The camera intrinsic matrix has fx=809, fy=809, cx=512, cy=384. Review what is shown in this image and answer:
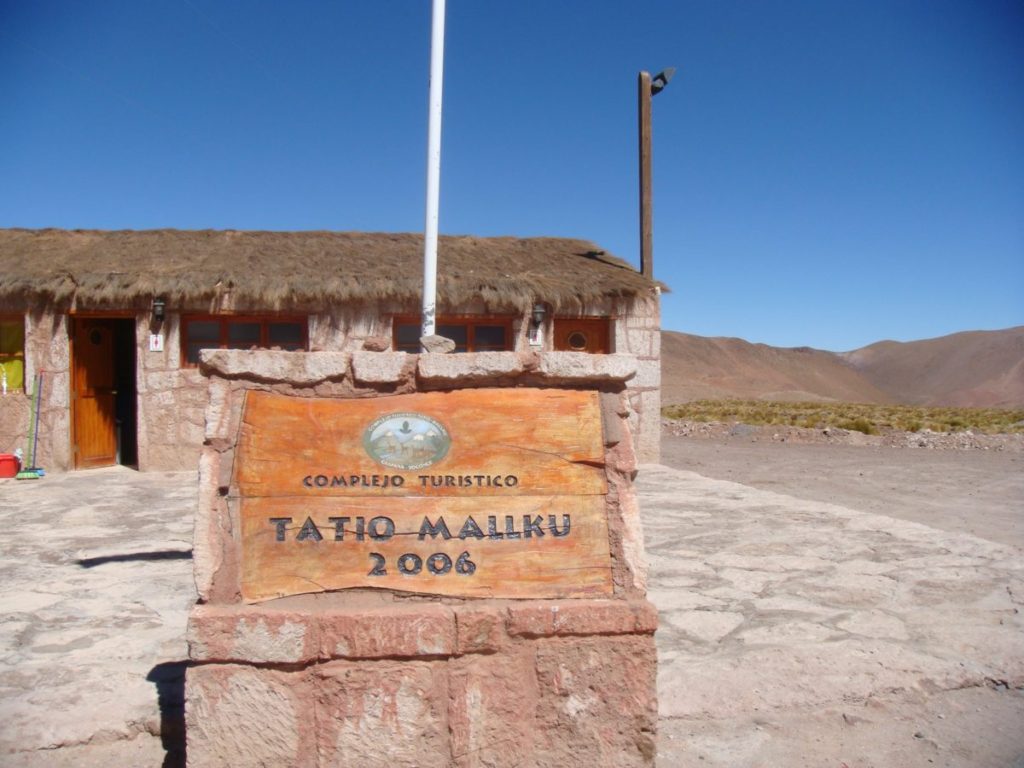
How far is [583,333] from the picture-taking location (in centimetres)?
1058

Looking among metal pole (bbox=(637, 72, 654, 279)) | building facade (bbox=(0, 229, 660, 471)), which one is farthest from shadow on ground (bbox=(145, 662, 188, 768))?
metal pole (bbox=(637, 72, 654, 279))

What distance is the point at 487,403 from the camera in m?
2.76

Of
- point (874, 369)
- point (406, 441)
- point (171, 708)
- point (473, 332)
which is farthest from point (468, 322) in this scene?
point (874, 369)

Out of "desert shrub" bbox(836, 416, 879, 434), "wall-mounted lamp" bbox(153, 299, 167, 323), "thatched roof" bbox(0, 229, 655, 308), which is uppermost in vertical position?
"thatched roof" bbox(0, 229, 655, 308)

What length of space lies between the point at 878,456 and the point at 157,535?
10.7 metres

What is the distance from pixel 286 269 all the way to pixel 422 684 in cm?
827

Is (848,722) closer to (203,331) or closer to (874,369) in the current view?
(203,331)

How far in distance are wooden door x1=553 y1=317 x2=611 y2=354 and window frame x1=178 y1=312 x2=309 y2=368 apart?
3185 millimetres

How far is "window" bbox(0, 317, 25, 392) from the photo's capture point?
9422mm

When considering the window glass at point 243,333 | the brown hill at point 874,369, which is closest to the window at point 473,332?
the window glass at point 243,333

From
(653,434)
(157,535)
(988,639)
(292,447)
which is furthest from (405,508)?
(653,434)

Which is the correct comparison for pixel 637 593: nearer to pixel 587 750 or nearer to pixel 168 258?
pixel 587 750

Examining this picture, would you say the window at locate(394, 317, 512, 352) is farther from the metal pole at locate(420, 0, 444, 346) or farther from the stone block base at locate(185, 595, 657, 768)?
the stone block base at locate(185, 595, 657, 768)

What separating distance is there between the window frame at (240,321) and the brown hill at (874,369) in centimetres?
4727
